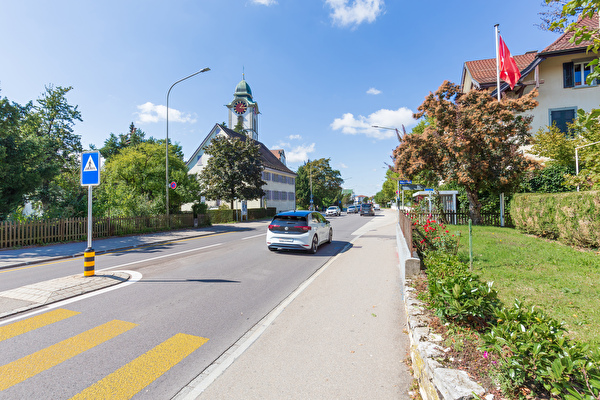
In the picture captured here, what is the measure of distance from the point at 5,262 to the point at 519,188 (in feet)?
81.3

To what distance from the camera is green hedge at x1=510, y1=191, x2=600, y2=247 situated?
28.0ft

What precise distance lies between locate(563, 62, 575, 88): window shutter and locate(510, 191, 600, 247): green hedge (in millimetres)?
13147

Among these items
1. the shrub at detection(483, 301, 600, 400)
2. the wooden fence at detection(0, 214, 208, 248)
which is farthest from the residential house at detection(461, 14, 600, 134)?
the wooden fence at detection(0, 214, 208, 248)

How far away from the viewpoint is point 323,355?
3734 millimetres

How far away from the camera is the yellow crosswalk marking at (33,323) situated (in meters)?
4.24

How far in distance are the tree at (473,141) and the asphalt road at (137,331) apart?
12947 mm

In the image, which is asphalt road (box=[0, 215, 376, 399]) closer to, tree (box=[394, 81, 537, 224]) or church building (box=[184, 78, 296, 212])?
tree (box=[394, 81, 537, 224])

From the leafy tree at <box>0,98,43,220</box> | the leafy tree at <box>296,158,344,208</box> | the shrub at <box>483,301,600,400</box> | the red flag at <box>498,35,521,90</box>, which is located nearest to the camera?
the shrub at <box>483,301,600,400</box>

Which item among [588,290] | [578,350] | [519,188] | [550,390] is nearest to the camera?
[550,390]

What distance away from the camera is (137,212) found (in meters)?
19.7

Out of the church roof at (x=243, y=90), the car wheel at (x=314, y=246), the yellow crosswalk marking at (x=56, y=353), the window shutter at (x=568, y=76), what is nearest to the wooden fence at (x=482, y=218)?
the car wheel at (x=314, y=246)

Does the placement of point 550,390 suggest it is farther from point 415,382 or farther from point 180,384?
point 180,384

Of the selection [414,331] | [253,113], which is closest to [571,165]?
[414,331]

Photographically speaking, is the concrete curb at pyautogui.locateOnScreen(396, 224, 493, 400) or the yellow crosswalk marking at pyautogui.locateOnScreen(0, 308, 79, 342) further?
the yellow crosswalk marking at pyautogui.locateOnScreen(0, 308, 79, 342)
